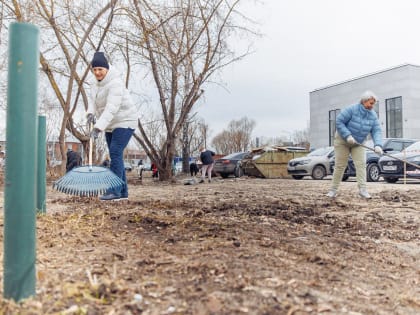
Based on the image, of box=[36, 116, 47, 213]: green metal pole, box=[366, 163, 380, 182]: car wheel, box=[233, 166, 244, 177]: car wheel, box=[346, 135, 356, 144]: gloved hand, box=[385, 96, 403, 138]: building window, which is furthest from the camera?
box=[385, 96, 403, 138]: building window

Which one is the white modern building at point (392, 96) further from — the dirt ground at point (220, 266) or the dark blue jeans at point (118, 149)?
the dirt ground at point (220, 266)

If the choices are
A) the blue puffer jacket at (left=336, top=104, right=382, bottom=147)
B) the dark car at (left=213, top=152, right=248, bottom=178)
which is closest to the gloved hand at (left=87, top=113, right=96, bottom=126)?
the blue puffer jacket at (left=336, top=104, right=382, bottom=147)

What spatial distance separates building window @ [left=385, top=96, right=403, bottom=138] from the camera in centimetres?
4066

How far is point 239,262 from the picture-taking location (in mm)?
2104

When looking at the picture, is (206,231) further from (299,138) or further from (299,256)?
(299,138)

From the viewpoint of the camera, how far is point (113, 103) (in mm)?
4770

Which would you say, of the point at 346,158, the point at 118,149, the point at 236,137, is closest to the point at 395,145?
the point at 346,158

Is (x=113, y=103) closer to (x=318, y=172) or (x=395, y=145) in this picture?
(x=318, y=172)

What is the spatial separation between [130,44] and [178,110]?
11.2ft

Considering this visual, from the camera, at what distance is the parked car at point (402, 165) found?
11.0 metres

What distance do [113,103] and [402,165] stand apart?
9.53 metres

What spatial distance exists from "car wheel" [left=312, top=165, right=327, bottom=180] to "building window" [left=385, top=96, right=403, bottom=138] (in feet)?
95.8

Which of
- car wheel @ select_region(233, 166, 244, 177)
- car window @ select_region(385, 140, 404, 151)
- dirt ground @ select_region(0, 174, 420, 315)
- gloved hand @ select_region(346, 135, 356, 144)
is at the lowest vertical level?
dirt ground @ select_region(0, 174, 420, 315)

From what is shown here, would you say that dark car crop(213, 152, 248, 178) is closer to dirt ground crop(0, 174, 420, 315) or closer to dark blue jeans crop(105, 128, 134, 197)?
dark blue jeans crop(105, 128, 134, 197)
